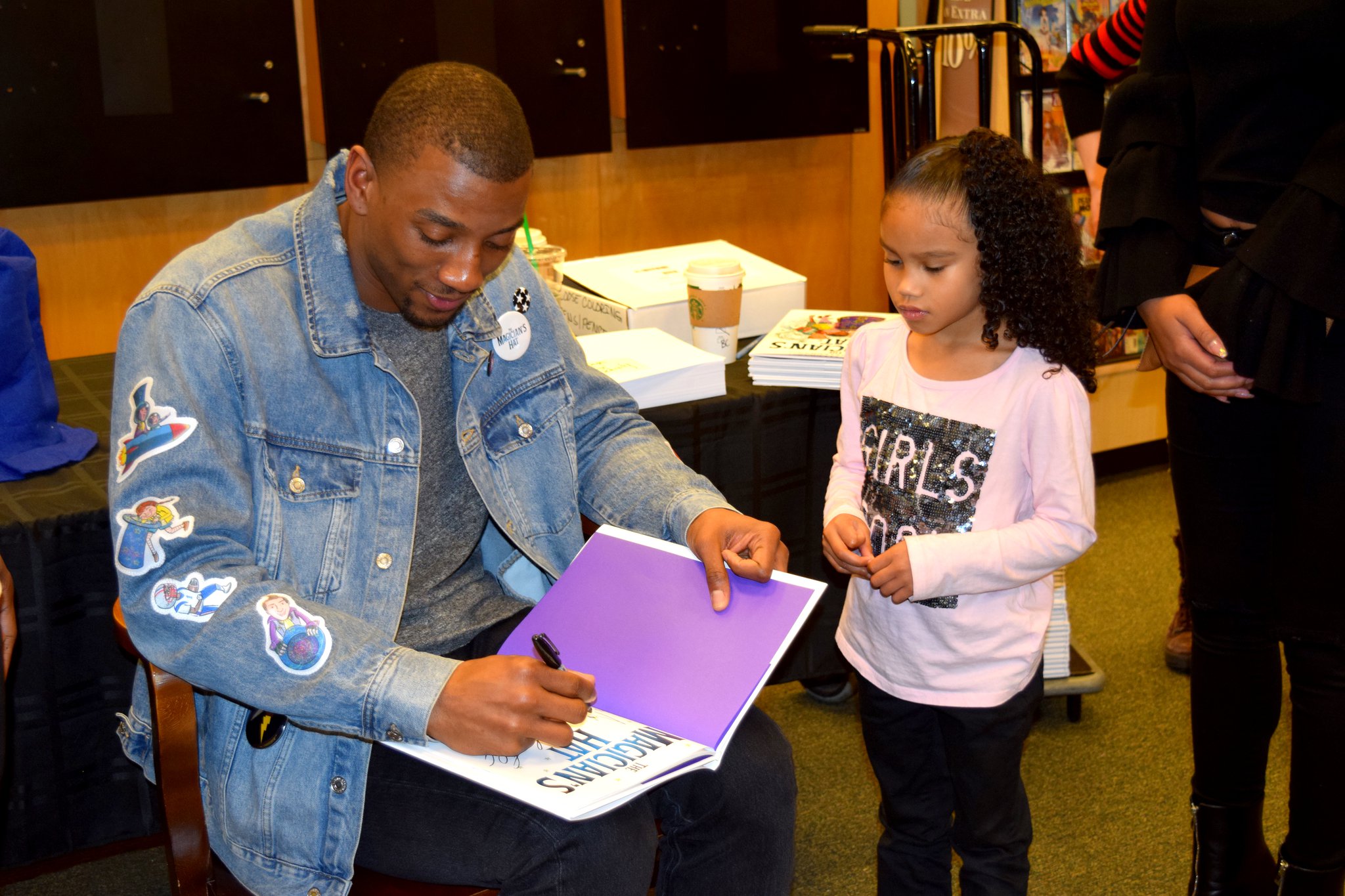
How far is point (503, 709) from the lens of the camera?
1115 mm

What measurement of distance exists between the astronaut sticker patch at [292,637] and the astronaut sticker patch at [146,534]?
10 cm

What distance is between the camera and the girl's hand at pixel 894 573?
1461 millimetres

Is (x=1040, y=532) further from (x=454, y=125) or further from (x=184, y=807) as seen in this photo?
(x=184, y=807)

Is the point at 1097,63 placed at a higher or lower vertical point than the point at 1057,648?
higher

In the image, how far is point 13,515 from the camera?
4.99ft

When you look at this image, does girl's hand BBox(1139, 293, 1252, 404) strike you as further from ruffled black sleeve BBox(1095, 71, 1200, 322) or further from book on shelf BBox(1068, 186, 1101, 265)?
book on shelf BBox(1068, 186, 1101, 265)

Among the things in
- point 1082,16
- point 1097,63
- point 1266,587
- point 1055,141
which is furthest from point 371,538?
point 1082,16

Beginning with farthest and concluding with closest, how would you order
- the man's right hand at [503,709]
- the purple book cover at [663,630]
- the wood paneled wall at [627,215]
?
the wood paneled wall at [627,215] → the purple book cover at [663,630] → the man's right hand at [503,709]

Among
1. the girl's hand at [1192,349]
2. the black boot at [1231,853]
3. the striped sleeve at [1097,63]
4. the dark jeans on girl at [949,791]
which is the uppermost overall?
the striped sleeve at [1097,63]

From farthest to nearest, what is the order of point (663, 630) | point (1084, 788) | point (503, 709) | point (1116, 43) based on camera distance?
point (1084, 788) < point (1116, 43) < point (663, 630) < point (503, 709)

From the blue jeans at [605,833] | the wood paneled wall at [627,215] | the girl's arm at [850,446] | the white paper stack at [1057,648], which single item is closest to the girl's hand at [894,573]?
the girl's arm at [850,446]

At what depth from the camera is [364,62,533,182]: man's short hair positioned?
1.20m

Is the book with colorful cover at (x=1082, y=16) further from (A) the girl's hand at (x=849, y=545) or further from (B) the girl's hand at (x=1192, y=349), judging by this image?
(A) the girl's hand at (x=849, y=545)

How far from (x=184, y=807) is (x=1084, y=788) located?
1.73m
